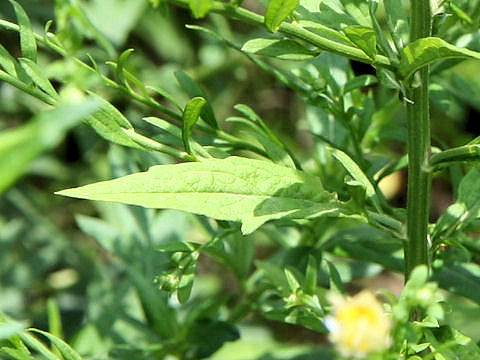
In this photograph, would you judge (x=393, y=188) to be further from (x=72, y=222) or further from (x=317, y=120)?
(x=317, y=120)

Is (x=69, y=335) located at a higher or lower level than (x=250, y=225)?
lower

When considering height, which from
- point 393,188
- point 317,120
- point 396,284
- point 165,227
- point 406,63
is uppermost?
point 406,63

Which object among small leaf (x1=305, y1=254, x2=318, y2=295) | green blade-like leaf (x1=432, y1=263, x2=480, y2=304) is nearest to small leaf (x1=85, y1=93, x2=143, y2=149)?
small leaf (x1=305, y1=254, x2=318, y2=295)

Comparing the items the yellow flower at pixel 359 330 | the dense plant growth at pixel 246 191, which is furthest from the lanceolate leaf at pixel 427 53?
the yellow flower at pixel 359 330

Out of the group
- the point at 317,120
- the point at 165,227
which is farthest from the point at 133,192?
the point at 165,227

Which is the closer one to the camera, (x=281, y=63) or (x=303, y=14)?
(x=303, y=14)

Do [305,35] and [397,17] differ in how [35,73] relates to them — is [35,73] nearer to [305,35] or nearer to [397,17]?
[305,35]

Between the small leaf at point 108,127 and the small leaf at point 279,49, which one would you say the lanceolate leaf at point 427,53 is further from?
the small leaf at point 108,127
